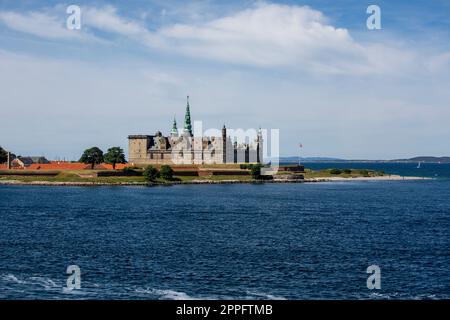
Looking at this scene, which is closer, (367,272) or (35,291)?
(35,291)

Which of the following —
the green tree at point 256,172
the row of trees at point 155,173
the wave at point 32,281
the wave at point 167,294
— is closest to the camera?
the wave at point 167,294

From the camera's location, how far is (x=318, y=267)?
3844 centimetres

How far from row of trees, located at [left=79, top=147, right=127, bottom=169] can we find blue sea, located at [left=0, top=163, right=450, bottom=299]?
76515mm

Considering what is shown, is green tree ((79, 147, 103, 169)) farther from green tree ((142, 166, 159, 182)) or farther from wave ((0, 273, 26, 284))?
wave ((0, 273, 26, 284))

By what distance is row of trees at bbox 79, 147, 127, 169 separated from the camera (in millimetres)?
157375

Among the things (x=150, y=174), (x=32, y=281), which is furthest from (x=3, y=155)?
(x=32, y=281)

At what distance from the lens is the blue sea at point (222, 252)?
3222cm

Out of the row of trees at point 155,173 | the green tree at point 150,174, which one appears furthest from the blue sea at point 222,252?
the row of trees at point 155,173

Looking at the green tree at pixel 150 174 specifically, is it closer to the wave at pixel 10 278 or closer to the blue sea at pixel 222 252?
the blue sea at pixel 222 252

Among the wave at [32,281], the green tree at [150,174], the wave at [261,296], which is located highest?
the green tree at [150,174]

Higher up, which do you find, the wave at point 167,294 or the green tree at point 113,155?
the green tree at point 113,155
